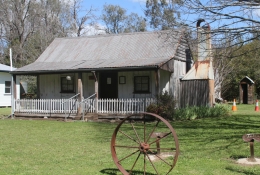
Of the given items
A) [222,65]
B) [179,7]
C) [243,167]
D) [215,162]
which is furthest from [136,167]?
[222,65]

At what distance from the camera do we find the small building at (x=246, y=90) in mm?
28156

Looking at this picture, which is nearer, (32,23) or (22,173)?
(22,173)

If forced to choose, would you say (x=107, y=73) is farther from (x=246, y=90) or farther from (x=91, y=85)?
(x=246, y=90)

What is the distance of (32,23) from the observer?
42781mm

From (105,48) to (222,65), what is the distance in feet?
44.2

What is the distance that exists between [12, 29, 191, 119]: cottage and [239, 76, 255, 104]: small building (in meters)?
9.69

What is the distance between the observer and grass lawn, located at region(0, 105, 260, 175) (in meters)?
6.72

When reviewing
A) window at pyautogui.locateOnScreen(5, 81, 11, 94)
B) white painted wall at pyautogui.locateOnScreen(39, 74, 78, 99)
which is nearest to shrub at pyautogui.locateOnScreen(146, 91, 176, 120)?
white painted wall at pyautogui.locateOnScreen(39, 74, 78, 99)

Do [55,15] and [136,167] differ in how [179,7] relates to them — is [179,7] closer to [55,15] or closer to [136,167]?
[136,167]

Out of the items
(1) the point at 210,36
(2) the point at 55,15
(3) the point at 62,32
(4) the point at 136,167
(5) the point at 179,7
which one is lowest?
(4) the point at 136,167

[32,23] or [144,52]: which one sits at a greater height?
[32,23]

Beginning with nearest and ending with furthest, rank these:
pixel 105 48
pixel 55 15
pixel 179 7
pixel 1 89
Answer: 1. pixel 179 7
2. pixel 105 48
3. pixel 1 89
4. pixel 55 15

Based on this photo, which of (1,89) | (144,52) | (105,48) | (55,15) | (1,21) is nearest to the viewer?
(144,52)

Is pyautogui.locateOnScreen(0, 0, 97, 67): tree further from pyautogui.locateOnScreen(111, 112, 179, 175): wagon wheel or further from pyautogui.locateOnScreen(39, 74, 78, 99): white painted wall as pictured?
pyautogui.locateOnScreen(111, 112, 179, 175): wagon wheel
